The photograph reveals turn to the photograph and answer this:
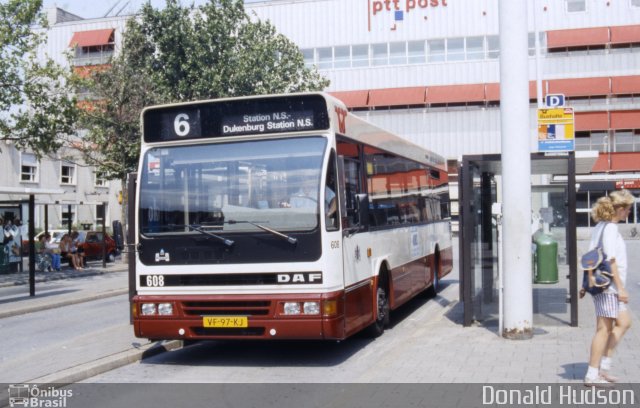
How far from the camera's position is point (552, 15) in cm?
4797

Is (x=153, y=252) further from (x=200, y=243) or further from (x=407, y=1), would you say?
(x=407, y=1)

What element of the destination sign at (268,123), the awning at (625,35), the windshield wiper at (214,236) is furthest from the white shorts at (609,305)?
the awning at (625,35)

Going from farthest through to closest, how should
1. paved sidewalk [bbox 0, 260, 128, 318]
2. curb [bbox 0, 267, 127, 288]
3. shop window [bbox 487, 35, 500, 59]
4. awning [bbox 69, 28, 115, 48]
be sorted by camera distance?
awning [bbox 69, 28, 115, 48]
shop window [bbox 487, 35, 500, 59]
curb [bbox 0, 267, 127, 288]
paved sidewalk [bbox 0, 260, 128, 318]

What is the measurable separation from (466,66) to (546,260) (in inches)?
1546

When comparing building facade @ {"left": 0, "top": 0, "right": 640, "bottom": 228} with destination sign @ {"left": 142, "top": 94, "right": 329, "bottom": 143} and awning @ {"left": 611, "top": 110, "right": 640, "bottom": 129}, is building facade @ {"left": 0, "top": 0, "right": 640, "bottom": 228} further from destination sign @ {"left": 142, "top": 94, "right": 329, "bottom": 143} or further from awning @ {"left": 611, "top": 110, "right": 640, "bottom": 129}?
destination sign @ {"left": 142, "top": 94, "right": 329, "bottom": 143}

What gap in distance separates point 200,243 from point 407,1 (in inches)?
1721

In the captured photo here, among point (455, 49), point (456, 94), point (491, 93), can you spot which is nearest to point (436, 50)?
point (455, 49)

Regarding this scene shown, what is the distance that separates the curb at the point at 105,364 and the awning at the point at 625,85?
41563mm

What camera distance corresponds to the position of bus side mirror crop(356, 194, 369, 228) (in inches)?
356

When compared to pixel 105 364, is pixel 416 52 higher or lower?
Answer: higher

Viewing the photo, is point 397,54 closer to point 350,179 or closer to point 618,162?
point 618,162

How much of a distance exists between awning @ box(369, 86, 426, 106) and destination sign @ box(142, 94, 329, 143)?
4047cm

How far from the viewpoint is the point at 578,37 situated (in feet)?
154

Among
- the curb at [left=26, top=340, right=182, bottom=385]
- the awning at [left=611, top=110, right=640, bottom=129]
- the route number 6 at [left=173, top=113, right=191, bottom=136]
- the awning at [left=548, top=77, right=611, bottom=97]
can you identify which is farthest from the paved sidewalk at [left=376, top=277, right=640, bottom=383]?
the awning at [left=611, top=110, right=640, bottom=129]
